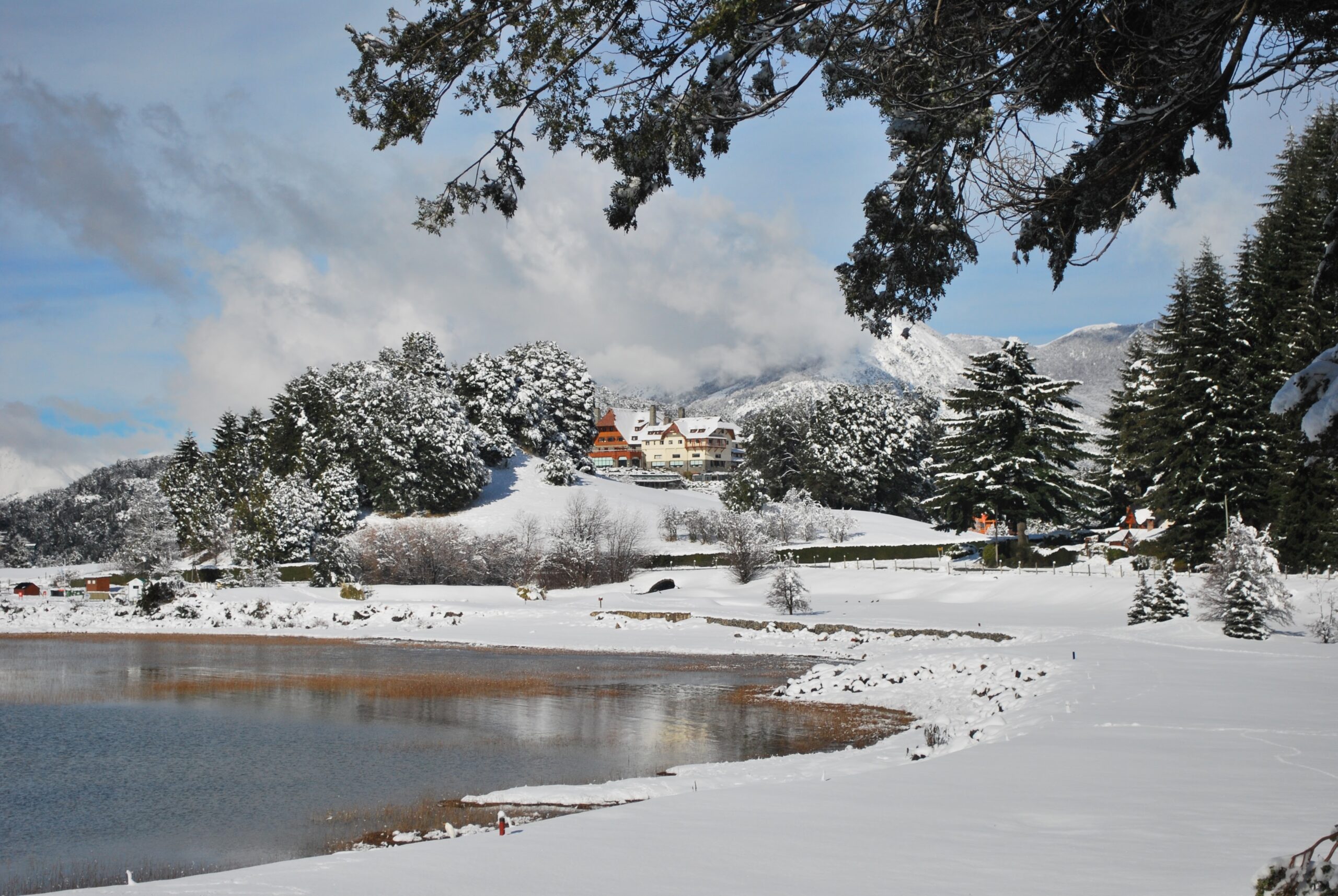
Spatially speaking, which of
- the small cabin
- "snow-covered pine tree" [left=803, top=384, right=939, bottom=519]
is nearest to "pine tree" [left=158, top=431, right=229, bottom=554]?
the small cabin

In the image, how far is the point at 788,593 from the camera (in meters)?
40.3

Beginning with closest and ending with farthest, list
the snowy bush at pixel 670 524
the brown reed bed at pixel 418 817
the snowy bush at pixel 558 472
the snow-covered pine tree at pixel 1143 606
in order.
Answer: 1. the brown reed bed at pixel 418 817
2. the snow-covered pine tree at pixel 1143 606
3. the snowy bush at pixel 670 524
4. the snowy bush at pixel 558 472

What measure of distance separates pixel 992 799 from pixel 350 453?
65677mm

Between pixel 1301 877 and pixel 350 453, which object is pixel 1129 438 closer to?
pixel 350 453

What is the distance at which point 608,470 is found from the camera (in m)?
116

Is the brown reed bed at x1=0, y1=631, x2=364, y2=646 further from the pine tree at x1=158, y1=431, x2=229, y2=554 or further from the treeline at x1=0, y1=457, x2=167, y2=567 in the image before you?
the treeline at x1=0, y1=457, x2=167, y2=567

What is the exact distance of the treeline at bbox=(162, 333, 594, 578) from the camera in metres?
60.5

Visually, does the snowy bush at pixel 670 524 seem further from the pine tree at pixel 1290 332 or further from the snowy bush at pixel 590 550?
the pine tree at pixel 1290 332

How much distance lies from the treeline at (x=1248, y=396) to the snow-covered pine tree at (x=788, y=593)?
50.4 feet

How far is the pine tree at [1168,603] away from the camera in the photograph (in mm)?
28859

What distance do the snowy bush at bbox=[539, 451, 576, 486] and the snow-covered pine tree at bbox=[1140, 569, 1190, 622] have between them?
51960mm

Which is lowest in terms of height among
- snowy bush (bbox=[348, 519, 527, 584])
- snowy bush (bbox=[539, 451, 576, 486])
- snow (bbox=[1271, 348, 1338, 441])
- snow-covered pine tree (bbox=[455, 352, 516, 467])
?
snowy bush (bbox=[348, 519, 527, 584])

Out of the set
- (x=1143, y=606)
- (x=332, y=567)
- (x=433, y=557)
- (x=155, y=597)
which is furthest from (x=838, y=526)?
(x=155, y=597)

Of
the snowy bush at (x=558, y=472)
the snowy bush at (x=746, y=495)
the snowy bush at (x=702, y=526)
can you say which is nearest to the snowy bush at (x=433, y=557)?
the snowy bush at (x=702, y=526)
